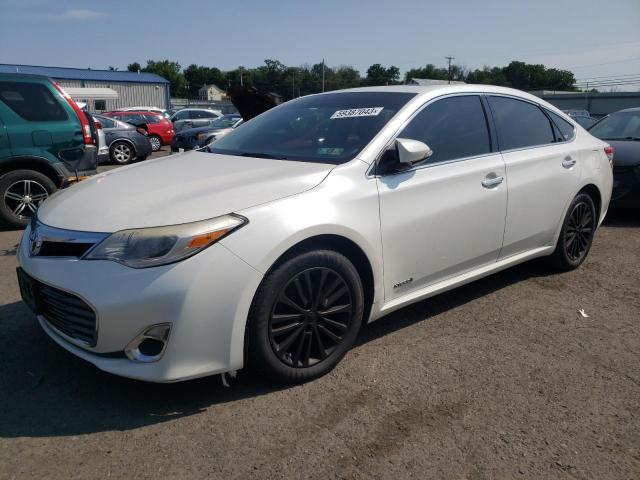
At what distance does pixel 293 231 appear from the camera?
2.56 metres

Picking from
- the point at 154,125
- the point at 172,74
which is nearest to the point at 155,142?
the point at 154,125

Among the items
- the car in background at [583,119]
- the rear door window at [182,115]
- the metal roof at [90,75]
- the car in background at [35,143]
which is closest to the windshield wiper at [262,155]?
the car in background at [35,143]

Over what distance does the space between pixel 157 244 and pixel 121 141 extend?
489 inches

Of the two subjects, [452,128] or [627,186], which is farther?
[627,186]

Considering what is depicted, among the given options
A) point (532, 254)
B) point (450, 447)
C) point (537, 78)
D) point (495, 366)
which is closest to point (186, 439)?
point (450, 447)

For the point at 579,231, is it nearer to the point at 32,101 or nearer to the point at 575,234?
the point at 575,234

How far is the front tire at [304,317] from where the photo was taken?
8.36ft

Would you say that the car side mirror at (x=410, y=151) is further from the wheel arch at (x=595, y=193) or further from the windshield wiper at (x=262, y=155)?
the wheel arch at (x=595, y=193)

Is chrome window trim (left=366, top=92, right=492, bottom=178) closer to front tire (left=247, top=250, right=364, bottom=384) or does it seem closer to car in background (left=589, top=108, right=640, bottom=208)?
front tire (left=247, top=250, right=364, bottom=384)

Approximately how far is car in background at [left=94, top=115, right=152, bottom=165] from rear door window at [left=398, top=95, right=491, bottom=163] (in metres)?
11.7

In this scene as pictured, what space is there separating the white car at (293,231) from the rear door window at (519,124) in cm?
2

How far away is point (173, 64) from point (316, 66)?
62.8m

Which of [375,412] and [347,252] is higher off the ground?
[347,252]

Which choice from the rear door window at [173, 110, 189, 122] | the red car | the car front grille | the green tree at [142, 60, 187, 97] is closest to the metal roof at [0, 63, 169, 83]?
the rear door window at [173, 110, 189, 122]
